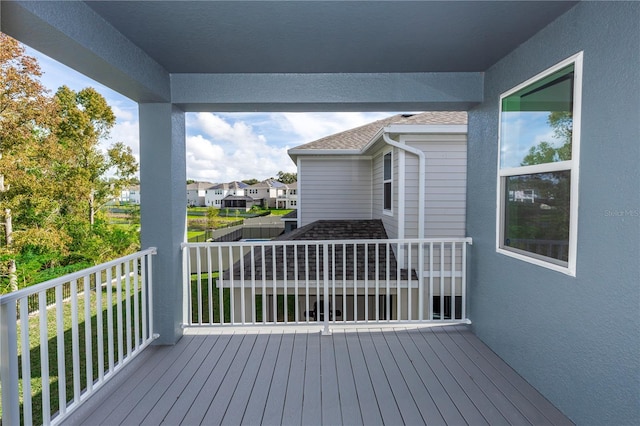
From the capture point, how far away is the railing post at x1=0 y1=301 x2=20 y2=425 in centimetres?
163

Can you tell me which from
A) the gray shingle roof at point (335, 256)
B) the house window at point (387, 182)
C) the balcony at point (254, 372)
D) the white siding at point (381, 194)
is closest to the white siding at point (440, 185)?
the white siding at point (381, 194)

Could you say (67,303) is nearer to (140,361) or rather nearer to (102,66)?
(140,361)

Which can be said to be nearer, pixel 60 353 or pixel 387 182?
pixel 60 353

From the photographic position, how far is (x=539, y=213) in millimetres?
2418

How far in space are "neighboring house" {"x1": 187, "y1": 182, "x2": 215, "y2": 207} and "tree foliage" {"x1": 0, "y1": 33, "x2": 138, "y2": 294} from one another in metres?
2.65

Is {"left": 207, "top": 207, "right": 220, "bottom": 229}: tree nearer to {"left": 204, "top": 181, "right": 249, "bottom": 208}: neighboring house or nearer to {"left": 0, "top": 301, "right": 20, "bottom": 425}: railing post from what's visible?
{"left": 204, "top": 181, "right": 249, "bottom": 208}: neighboring house

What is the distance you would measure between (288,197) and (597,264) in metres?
4.01

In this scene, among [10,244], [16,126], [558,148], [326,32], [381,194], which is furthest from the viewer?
[381,194]

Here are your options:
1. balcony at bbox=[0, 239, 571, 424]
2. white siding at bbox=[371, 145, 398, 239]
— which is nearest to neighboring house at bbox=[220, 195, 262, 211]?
balcony at bbox=[0, 239, 571, 424]

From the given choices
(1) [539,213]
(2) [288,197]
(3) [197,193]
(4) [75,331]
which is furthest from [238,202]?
(1) [539,213]

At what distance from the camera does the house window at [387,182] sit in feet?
17.2

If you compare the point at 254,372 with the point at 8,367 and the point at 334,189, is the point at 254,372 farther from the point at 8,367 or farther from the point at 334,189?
the point at 334,189

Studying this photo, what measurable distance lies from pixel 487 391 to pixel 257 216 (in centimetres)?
307

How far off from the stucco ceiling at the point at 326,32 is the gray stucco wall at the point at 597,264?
0.98 feet
